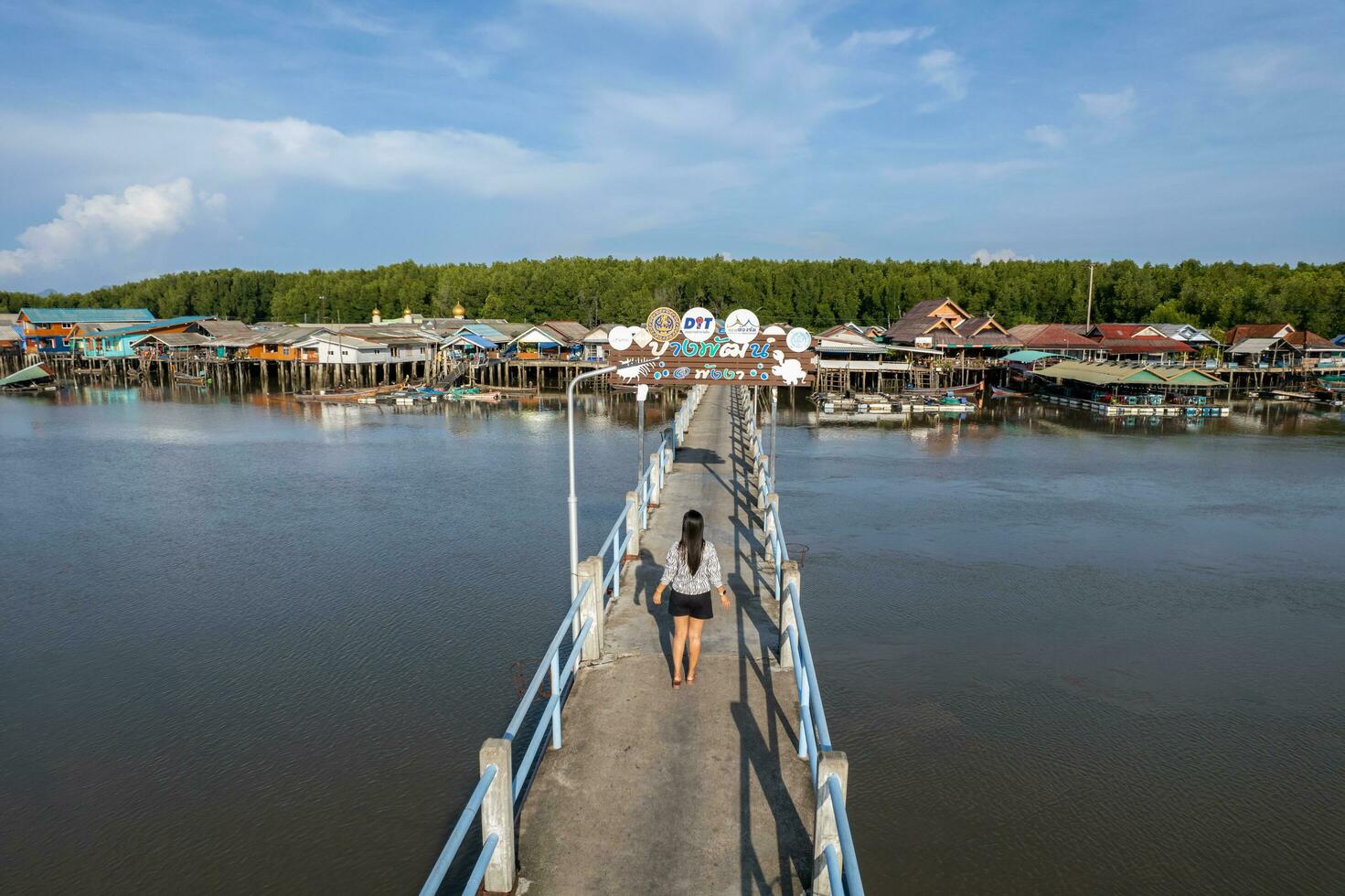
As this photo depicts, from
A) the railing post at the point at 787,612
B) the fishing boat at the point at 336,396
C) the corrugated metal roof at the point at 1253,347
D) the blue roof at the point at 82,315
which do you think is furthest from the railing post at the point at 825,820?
the blue roof at the point at 82,315

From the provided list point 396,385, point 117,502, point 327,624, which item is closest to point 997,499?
point 327,624

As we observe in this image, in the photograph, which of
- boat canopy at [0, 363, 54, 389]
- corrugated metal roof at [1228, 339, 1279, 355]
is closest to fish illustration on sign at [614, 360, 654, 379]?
boat canopy at [0, 363, 54, 389]

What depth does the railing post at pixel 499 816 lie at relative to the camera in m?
5.84

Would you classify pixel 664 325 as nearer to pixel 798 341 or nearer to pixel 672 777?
→ pixel 798 341

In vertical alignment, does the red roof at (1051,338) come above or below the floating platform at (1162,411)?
above

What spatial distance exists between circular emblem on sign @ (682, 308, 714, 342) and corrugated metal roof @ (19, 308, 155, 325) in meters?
97.0

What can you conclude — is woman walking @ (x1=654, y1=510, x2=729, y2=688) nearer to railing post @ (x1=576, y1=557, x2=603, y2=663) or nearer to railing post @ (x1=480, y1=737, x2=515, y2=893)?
railing post @ (x1=576, y1=557, x2=603, y2=663)

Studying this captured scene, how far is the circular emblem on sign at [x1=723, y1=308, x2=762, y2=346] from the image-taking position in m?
14.9

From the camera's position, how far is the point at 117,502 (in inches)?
1091

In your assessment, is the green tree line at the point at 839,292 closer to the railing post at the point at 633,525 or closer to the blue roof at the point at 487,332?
the blue roof at the point at 487,332

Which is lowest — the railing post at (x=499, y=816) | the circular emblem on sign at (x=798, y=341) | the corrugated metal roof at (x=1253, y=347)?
the railing post at (x=499, y=816)

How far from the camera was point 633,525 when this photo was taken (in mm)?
13945

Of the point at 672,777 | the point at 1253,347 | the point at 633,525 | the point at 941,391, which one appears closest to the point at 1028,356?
the point at 941,391

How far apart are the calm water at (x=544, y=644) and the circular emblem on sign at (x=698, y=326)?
660 centimetres
